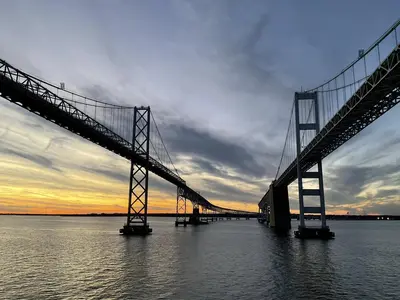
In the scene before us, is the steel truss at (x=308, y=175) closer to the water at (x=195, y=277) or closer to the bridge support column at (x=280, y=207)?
the water at (x=195, y=277)

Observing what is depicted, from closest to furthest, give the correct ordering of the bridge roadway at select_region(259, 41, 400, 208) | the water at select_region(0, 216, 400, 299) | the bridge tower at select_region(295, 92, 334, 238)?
1. the water at select_region(0, 216, 400, 299)
2. the bridge roadway at select_region(259, 41, 400, 208)
3. the bridge tower at select_region(295, 92, 334, 238)

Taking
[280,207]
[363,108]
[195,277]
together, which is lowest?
[195,277]

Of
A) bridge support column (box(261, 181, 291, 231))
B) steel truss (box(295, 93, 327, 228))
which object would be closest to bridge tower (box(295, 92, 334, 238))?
steel truss (box(295, 93, 327, 228))

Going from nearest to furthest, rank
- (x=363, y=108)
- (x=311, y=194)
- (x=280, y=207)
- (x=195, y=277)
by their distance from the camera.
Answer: (x=195, y=277) < (x=363, y=108) < (x=311, y=194) < (x=280, y=207)

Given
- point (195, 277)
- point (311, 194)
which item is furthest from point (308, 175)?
point (195, 277)

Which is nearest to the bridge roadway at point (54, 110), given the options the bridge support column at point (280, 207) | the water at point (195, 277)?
the water at point (195, 277)

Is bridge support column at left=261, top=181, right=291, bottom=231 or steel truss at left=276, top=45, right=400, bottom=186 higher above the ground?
steel truss at left=276, top=45, right=400, bottom=186

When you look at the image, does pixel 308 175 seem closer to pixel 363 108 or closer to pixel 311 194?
pixel 311 194

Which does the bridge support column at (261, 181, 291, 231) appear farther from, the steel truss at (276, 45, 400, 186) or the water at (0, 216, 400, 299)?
the water at (0, 216, 400, 299)

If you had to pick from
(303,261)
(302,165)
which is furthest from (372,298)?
(302,165)

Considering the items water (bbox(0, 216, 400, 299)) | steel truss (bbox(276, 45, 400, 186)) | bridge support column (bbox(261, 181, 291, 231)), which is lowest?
water (bbox(0, 216, 400, 299))

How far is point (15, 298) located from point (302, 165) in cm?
6028

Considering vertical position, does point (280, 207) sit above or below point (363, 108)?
below

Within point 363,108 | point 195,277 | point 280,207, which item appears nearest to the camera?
point 195,277
